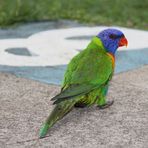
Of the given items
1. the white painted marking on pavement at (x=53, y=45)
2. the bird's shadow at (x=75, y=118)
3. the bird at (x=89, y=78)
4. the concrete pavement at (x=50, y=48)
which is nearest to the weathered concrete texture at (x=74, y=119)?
the bird's shadow at (x=75, y=118)

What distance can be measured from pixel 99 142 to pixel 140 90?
5.09 ft

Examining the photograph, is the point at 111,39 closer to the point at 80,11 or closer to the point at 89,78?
the point at 89,78

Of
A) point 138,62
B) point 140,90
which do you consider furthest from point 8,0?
point 140,90

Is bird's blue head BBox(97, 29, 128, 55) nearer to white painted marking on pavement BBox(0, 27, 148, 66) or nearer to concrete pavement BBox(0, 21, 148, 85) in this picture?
concrete pavement BBox(0, 21, 148, 85)

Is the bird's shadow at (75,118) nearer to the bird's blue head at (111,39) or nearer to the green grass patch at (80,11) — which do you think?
the bird's blue head at (111,39)

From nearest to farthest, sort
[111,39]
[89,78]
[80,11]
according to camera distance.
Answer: [89,78]
[111,39]
[80,11]

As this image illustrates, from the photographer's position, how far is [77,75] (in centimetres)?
522

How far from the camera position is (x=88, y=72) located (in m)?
5.27

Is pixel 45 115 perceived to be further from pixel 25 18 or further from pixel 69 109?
pixel 25 18

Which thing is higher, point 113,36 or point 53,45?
point 113,36

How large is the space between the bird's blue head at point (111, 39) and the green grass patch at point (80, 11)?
3.99 metres

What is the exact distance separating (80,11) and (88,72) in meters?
5.44

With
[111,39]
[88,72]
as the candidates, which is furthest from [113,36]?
[88,72]

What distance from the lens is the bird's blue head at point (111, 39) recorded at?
553 centimetres
